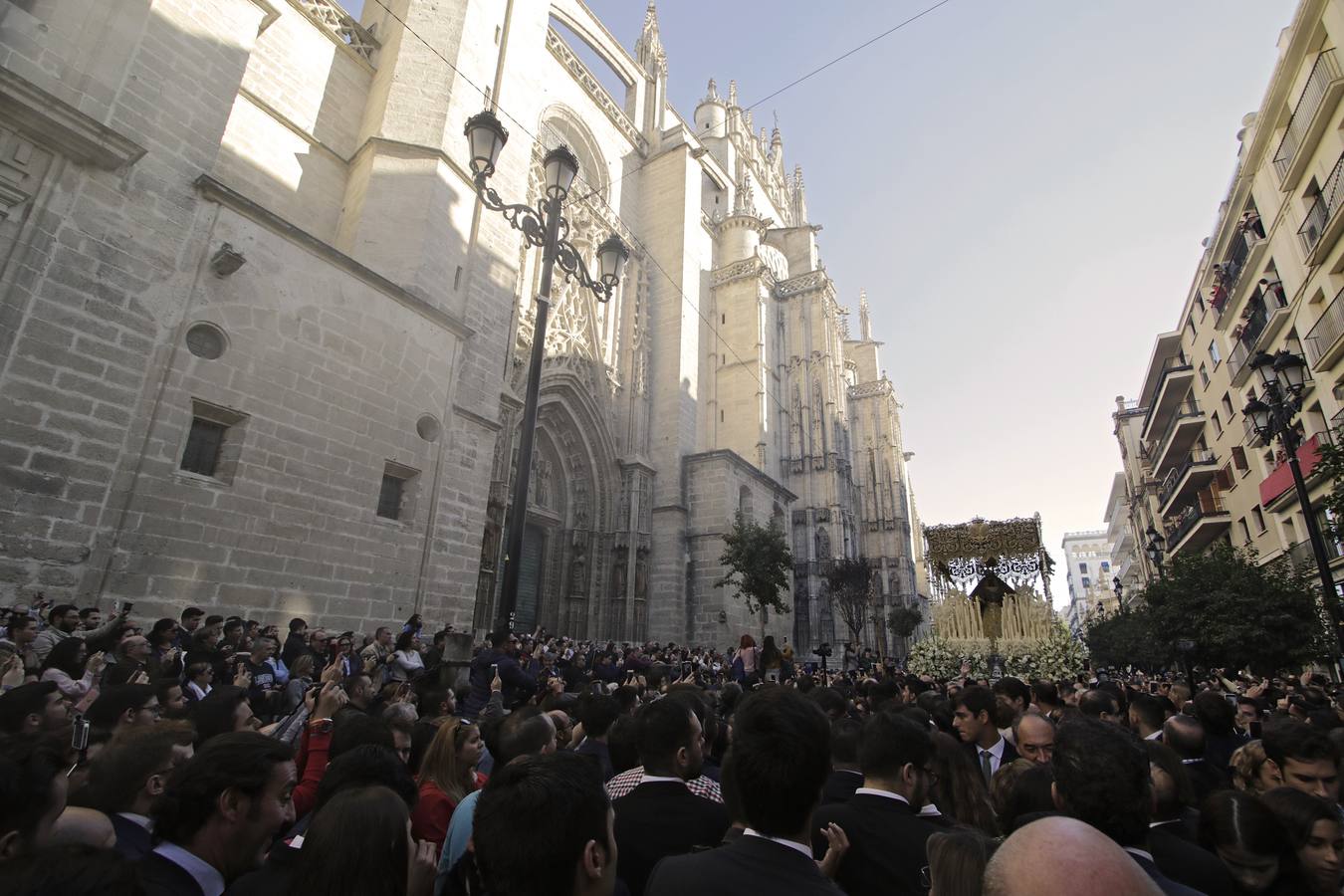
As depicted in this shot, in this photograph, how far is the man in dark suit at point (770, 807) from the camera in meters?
1.58

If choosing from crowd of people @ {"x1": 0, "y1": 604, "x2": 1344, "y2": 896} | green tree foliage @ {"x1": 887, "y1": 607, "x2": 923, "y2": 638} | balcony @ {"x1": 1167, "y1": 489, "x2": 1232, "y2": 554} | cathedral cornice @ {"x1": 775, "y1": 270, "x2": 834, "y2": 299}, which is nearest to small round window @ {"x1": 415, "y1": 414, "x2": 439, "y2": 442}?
crowd of people @ {"x1": 0, "y1": 604, "x2": 1344, "y2": 896}

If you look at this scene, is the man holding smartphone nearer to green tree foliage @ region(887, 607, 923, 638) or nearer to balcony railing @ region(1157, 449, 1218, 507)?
balcony railing @ region(1157, 449, 1218, 507)

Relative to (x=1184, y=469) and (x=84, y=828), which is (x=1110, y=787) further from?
(x=1184, y=469)

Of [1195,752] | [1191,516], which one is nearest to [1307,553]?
[1191,516]

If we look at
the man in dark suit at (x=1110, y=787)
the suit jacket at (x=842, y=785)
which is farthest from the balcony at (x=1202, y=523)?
the man in dark suit at (x=1110, y=787)

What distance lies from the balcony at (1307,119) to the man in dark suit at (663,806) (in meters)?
19.7

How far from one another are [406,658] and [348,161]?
11.9m

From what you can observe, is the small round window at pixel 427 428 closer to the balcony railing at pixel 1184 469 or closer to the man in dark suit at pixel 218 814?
the man in dark suit at pixel 218 814

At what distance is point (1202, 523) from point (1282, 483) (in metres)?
7.22

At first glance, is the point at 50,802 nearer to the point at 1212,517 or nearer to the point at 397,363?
the point at 397,363

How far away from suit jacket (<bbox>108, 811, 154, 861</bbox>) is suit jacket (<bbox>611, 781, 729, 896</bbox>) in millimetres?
1424

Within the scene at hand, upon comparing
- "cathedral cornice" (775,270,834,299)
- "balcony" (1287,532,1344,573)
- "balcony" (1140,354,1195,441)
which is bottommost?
"balcony" (1287,532,1344,573)

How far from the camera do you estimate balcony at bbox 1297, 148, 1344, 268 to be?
1426 cm

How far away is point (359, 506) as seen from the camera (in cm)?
1028
